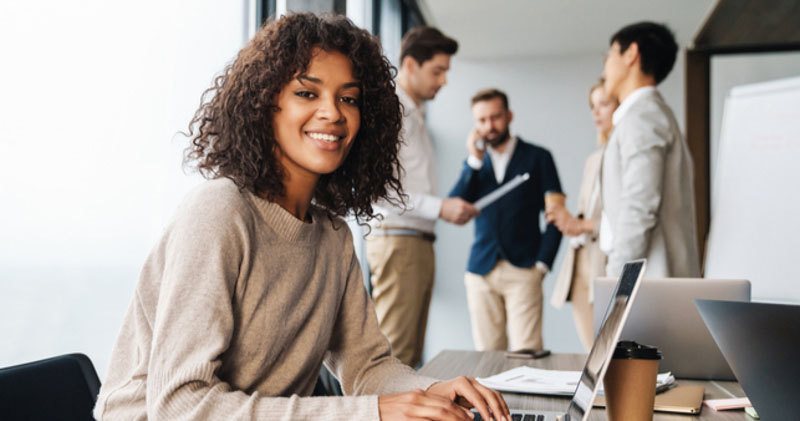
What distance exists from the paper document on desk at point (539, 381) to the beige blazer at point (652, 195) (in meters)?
0.94

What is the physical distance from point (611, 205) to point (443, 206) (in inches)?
25.6

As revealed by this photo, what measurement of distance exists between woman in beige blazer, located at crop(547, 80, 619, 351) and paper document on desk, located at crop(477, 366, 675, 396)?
1288mm

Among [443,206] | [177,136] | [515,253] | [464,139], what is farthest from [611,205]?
[464,139]

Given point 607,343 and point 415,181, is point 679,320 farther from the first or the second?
point 415,181

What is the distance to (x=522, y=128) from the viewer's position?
5.72 meters

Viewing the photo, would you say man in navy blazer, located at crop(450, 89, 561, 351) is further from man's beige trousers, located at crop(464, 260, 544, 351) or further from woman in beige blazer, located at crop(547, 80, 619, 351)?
woman in beige blazer, located at crop(547, 80, 619, 351)

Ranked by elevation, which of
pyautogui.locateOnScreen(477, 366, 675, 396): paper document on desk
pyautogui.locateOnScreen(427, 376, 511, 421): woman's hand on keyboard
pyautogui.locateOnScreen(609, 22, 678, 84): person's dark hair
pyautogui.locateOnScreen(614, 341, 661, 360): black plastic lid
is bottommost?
pyautogui.locateOnScreen(477, 366, 675, 396): paper document on desk

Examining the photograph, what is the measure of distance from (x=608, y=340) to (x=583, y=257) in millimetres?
2298

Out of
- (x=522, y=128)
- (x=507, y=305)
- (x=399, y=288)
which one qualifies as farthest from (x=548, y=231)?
(x=522, y=128)

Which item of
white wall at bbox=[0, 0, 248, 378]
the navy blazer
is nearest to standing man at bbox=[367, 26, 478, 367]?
the navy blazer

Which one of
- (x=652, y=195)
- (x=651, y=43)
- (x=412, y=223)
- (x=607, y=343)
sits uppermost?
(x=651, y=43)

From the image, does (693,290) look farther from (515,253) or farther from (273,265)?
(515,253)

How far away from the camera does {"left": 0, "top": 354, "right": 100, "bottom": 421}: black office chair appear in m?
0.92

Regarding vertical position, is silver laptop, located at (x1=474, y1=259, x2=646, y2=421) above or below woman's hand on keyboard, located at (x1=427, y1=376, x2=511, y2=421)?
above
